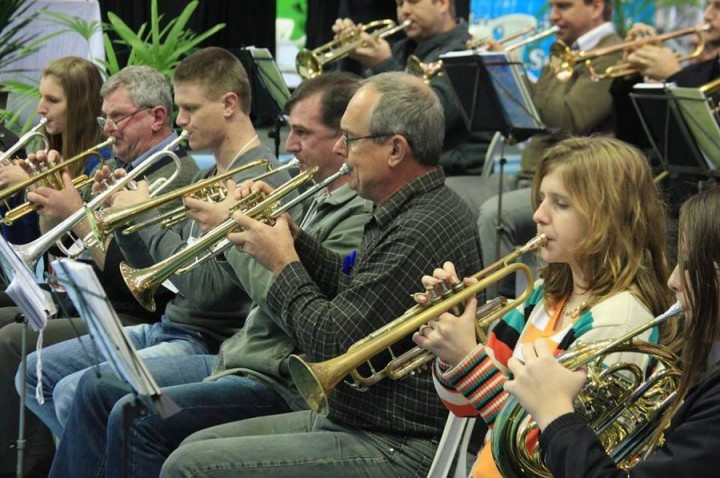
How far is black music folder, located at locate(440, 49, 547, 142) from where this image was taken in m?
5.85

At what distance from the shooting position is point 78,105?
5.44m

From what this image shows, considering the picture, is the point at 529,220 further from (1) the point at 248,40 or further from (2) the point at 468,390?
(1) the point at 248,40

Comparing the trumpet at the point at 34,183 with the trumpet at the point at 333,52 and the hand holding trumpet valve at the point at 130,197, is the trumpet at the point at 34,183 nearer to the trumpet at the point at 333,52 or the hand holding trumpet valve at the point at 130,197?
the hand holding trumpet valve at the point at 130,197

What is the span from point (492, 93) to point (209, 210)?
9.03 ft

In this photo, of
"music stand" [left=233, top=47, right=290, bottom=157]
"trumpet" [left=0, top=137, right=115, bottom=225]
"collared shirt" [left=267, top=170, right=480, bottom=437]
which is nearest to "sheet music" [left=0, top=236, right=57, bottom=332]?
"collared shirt" [left=267, top=170, right=480, bottom=437]

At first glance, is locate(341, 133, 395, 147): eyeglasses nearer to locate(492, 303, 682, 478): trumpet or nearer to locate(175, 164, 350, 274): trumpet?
locate(175, 164, 350, 274): trumpet

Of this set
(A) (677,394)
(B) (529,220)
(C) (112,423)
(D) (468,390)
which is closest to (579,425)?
(A) (677,394)

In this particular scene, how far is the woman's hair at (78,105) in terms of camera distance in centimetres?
540

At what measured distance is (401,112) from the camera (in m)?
3.41

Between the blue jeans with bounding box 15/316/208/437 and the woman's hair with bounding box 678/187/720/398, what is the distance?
2.20 metres

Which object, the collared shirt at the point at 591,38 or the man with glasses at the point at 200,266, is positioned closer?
the man with glasses at the point at 200,266

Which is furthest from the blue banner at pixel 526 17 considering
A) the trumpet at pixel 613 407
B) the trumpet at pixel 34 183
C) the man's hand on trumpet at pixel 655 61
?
the trumpet at pixel 613 407

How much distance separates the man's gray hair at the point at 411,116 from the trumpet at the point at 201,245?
1.22 feet

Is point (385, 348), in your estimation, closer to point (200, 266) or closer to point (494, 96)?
point (200, 266)
